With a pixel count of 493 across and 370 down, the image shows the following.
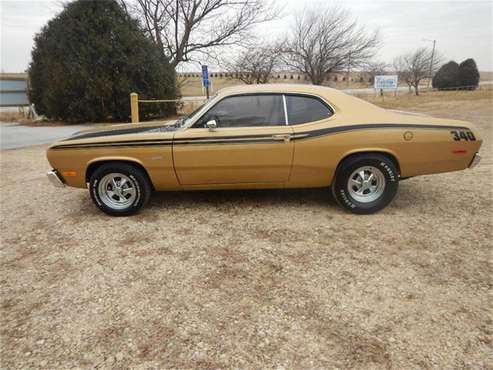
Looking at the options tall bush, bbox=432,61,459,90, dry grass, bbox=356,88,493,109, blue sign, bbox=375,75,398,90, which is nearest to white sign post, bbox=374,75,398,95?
blue sign, bbox=375,75,398,90

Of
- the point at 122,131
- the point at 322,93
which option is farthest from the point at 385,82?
the point at 122,131

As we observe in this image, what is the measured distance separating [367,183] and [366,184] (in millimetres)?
16

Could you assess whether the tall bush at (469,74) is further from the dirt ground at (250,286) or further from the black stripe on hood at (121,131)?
the black stripe on hood at (121,131)

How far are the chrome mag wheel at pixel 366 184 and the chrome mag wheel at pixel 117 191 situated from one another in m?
2.60

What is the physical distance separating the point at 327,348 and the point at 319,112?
263 centimetres

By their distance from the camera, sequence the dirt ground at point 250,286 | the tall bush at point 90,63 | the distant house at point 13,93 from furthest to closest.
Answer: the distant house at point 13,93, the tall bush at point 90,63, the dirt ground at point 250,286

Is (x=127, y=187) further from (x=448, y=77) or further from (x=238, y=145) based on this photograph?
→ (x=448, y=77)

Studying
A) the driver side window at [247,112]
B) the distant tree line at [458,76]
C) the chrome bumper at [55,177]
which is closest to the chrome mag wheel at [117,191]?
the chrome bumper at [55,177]

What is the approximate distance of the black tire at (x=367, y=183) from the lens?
3.82 metres

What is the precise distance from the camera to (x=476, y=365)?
188 cm

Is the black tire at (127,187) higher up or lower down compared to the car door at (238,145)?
lower down

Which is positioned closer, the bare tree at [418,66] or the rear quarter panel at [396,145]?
the rear quarter panel at [396,145]

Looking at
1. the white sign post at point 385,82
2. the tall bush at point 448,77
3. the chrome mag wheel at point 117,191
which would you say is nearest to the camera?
the chrome mag wheel at point 117,191

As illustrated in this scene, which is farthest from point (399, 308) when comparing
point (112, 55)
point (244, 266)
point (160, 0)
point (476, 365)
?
point (160, 0)
